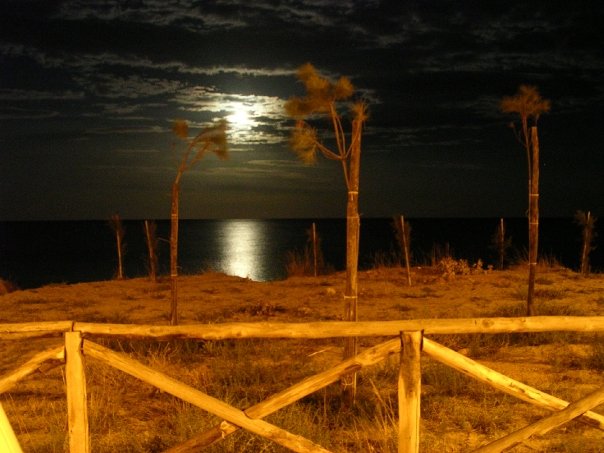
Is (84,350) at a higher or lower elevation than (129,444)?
higher

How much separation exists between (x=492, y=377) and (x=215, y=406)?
5.45 ft

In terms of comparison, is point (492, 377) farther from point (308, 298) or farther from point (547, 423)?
point (308, 298)

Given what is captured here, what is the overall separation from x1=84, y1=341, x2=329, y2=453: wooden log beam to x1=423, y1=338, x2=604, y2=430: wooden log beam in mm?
861

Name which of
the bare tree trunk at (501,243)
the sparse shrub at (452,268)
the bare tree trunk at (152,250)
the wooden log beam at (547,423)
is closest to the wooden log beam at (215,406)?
the wooden log beam at (547,423)

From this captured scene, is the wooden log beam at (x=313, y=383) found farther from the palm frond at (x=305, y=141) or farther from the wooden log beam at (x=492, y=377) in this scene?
the palm frond at (x=305, y=141)

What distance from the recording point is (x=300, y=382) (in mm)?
3543

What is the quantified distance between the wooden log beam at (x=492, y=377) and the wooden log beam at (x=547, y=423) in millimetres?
167

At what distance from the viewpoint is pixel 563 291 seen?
13078mm

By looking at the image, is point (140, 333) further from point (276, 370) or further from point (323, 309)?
point (323, 309)

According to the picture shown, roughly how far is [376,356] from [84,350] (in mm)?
1728

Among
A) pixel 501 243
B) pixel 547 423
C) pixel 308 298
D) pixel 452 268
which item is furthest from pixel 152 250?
pixel 547 423

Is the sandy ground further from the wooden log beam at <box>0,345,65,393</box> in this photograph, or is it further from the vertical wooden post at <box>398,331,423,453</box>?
the vertical wooden post at <box>398,331,423,453</box>

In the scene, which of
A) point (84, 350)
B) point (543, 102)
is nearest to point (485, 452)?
point (84, 350)

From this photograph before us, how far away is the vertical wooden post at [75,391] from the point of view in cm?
356
